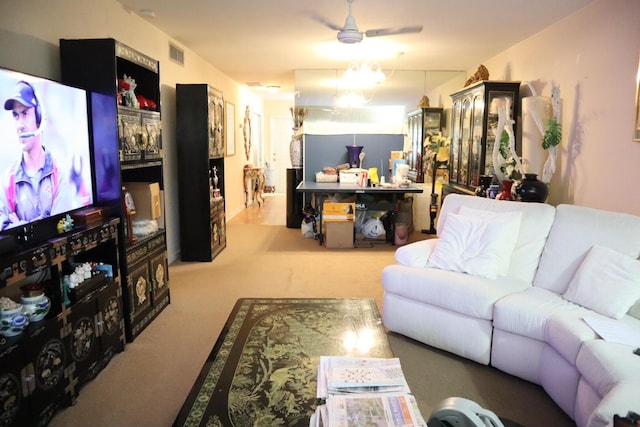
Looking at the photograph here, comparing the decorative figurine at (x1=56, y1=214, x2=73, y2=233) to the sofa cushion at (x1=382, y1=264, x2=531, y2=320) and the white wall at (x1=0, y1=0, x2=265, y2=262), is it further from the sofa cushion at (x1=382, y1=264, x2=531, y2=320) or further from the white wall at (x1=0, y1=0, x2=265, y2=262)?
the sofa cushion at (x1=382, y1=264, x2=531, y2=320)

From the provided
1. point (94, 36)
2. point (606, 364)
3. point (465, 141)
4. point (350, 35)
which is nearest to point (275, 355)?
point (606, 364)

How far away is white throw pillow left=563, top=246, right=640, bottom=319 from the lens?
229 cm

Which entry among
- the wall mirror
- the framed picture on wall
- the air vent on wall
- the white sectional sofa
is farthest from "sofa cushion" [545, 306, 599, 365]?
the framed picture on wall

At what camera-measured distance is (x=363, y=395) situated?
1.56 meters

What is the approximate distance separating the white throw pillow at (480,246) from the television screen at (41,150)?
7.60 ft

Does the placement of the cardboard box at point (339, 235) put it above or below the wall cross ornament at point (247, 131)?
below

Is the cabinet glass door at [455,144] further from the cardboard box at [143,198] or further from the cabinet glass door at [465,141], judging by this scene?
the cardboard box at [143,198]

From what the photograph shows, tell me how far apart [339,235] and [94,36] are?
3.40 metres

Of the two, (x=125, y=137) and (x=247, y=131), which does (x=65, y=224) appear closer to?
(x=125, y=137)

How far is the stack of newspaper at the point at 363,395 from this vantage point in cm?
142

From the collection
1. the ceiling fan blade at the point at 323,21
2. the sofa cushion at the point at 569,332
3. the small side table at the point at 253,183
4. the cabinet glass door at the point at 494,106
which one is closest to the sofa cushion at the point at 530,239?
the sofa cushion at the point at 569,332

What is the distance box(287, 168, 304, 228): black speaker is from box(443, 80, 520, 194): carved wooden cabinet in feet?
7.47

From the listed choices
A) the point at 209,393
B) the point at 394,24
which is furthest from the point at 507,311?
the point at 394,24

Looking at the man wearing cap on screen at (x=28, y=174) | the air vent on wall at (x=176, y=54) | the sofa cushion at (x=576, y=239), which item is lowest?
the sofa cushion at (x=576, y=239)
